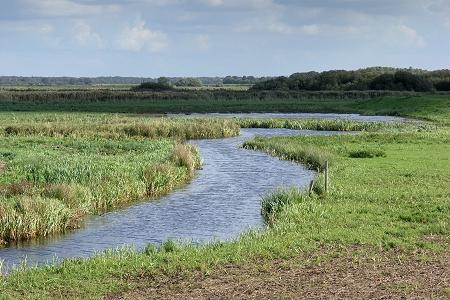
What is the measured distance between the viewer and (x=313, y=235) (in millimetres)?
20422

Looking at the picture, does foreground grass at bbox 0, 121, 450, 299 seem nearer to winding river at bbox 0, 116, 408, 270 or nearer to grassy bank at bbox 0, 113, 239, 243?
winding river at bbox 0, 116, 408, 270

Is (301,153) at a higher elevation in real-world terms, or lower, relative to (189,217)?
higher

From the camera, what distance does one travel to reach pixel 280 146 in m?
48.9

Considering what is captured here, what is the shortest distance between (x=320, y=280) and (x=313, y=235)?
14.9ft

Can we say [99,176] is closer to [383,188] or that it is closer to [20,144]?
[383,188]

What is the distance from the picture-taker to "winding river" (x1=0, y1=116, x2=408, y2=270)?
21453 mm

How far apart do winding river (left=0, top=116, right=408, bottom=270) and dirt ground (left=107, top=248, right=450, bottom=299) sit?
4.89 m

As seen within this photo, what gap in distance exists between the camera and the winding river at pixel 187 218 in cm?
2145

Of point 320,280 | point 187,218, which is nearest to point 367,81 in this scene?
point 187,218

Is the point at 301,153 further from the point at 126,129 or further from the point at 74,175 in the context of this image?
the point at 126,129

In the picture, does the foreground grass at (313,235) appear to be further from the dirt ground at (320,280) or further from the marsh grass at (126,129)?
the marsh grass at (126,129)

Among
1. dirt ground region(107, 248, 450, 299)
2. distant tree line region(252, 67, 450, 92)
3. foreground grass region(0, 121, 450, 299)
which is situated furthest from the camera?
distant tree line region(252, 67, 450, 92)

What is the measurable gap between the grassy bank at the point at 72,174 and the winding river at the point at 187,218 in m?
0.61

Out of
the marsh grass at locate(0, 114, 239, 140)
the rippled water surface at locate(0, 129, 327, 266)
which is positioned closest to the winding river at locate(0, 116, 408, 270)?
the rippled water surface at locate(0, 129, 327, 266)
